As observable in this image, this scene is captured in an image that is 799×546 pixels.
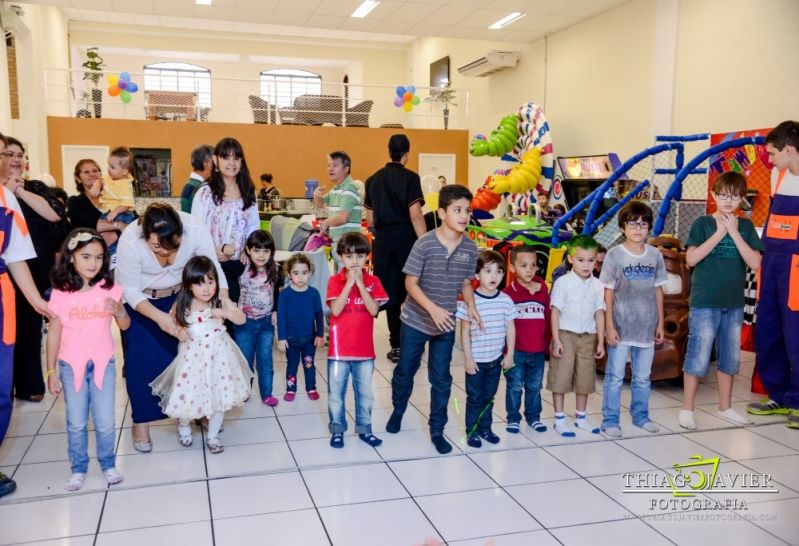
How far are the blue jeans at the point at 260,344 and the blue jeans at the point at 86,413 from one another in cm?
113

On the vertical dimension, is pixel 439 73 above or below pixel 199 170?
above

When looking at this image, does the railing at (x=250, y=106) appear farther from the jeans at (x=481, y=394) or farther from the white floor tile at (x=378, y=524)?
the white floor tile at (x=378, y=524)

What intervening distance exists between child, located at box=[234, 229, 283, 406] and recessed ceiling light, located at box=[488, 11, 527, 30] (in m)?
7.05

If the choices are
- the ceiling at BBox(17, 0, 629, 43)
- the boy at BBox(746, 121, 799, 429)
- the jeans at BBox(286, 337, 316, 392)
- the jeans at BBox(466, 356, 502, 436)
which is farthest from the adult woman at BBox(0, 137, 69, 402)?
the ceiling at BBox(17, 0, 629, 43)

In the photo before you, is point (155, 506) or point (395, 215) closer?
point (155, 506)

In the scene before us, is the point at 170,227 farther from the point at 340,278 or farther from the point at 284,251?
the point at 284,251

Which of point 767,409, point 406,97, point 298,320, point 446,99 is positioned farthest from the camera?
point 446,99

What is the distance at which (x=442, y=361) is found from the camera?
3455 millimetres

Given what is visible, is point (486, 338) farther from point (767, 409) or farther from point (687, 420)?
point (767, 409)

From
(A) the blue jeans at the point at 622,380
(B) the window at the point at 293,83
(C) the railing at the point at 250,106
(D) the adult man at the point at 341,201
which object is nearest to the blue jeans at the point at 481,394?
(A) the blue jeans at the point at 622,380

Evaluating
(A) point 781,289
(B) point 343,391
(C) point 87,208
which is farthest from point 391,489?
(C) point 87,208

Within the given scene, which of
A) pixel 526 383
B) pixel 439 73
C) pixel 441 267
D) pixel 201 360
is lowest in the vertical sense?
pixel 526 383

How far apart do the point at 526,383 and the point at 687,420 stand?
957 mm

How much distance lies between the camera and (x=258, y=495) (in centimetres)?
294
